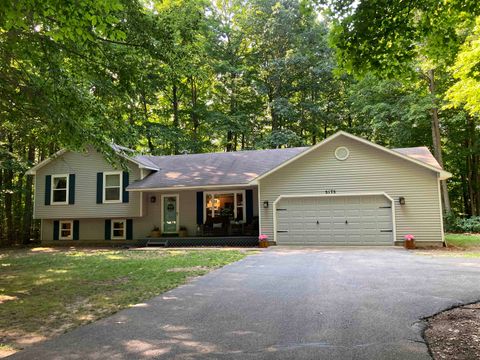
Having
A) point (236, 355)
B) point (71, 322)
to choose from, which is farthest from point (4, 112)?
point (236, 355)

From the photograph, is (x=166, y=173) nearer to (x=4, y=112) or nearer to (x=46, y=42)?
(x=4, y=112)

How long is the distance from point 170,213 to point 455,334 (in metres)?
14.2

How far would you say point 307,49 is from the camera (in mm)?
25953

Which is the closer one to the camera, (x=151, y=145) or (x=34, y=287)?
(x=34, y=287)

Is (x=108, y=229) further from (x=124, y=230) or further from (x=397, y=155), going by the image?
(x=397, y=155)

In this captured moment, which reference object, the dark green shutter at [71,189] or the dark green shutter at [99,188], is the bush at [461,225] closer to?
the dark green shutter at [99,188]

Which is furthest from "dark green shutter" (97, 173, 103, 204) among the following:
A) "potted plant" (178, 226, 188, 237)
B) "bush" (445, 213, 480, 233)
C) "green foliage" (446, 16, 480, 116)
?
"bush" (445, 213, 480, 233)

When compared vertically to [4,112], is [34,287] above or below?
below

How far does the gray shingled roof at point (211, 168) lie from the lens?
16.0m

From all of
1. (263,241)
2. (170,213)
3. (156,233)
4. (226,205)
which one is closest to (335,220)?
(263,241)

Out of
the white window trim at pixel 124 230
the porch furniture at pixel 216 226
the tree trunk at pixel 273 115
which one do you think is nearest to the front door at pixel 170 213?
the porch furniture at pixel 216 226

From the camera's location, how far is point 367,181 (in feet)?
45.4

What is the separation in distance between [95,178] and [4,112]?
8.78m

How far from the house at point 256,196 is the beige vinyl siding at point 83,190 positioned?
0.05 metres
